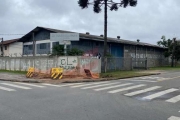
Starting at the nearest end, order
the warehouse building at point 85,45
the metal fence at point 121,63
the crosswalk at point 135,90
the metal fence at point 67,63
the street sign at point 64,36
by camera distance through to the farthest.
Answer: the crosswalk at point 135,90 → the metal fence at point 67,63 → the street sign at point 64,36 → the metal fence at point 121,63 → the warehouse building at point 85,45

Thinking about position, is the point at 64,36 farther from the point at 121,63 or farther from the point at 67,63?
the point at 121,63

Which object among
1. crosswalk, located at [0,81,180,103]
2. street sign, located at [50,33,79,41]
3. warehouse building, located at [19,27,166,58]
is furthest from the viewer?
warehouse building, located at [19,27,166,58]

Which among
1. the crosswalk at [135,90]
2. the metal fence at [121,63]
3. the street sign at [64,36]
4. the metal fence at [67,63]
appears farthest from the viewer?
the metal fence at [121,63]

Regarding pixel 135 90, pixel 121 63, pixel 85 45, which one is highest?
pixel 85 45

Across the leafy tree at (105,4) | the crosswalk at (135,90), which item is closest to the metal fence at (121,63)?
the leafy tree at (105,4)

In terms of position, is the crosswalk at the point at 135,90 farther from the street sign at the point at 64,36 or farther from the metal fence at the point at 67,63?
the street sign at the point at 64,36

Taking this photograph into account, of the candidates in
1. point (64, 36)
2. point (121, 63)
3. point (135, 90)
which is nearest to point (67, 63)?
point (64, 36)

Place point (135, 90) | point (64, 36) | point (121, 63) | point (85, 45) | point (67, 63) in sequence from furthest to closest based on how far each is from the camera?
point (85, 45), point (121, 63), point (64, 36), point (67, 63), point (135, 90)

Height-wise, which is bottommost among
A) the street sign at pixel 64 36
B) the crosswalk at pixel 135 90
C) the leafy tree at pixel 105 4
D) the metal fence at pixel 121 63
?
the crosswalk at pixel 135 90

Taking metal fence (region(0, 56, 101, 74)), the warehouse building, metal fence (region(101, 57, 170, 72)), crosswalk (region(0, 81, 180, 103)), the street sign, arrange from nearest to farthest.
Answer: crosswalk (region(0, 81, 180, 103)) → metal fence (region(0, 56, 101, 74)) → the street sign → metal fence (region(101, 57, 170, 72)) → the warehouse building

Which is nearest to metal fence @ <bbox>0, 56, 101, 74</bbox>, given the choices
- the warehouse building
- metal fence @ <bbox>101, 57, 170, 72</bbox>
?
metal fence @ <bbox>101, 57, 170, 72</bbox>

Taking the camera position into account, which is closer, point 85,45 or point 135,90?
point 135,90

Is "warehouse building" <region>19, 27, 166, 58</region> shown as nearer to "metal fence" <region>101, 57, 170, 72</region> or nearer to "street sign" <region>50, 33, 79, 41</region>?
"metal fence" <region>101, 57, 170, 72</region>

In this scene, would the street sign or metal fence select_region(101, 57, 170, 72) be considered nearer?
the street sign
